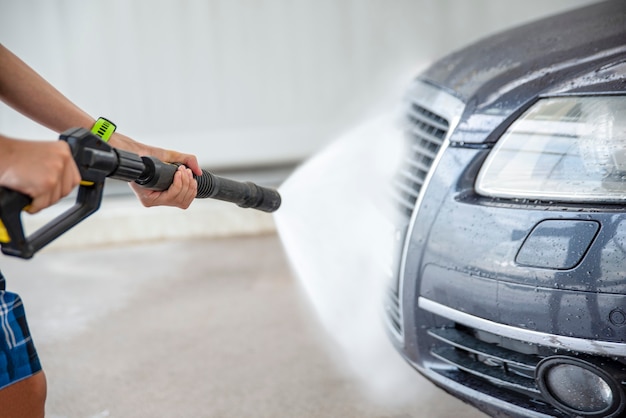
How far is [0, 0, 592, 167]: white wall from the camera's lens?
5223mm

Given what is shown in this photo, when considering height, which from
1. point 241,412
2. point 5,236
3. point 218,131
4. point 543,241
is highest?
point 5,236

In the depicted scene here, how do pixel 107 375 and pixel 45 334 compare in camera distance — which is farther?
pixel 45 334

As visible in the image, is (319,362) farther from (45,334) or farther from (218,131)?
(218,131)

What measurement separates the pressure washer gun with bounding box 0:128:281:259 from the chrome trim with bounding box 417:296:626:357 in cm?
70

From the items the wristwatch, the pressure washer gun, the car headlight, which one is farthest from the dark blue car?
the wristwatch

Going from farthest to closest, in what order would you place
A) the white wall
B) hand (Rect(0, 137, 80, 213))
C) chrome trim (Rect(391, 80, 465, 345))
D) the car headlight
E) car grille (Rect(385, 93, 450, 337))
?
the white wall, car grille (Rect(385, 93, 450, 337)), chrome trim (Rect(391, 80, 465, 345)), the car headlight, hand (Rect(0, 137, 80, 213))

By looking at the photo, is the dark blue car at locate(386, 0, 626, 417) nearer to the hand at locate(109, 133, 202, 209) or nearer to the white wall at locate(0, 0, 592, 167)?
the hand at locate(109, 133, 202, 209)

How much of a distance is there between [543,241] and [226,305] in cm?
246

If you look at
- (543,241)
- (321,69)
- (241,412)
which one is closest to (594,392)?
(543,241)

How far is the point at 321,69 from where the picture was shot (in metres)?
5.46

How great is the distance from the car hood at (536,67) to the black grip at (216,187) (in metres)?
0.62

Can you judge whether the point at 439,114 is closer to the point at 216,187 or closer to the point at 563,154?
the point at 563,154

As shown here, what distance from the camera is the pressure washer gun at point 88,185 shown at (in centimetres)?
137

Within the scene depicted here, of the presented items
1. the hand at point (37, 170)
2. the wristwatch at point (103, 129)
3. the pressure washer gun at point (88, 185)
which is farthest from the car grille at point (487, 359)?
the hand at point (37, 170)
